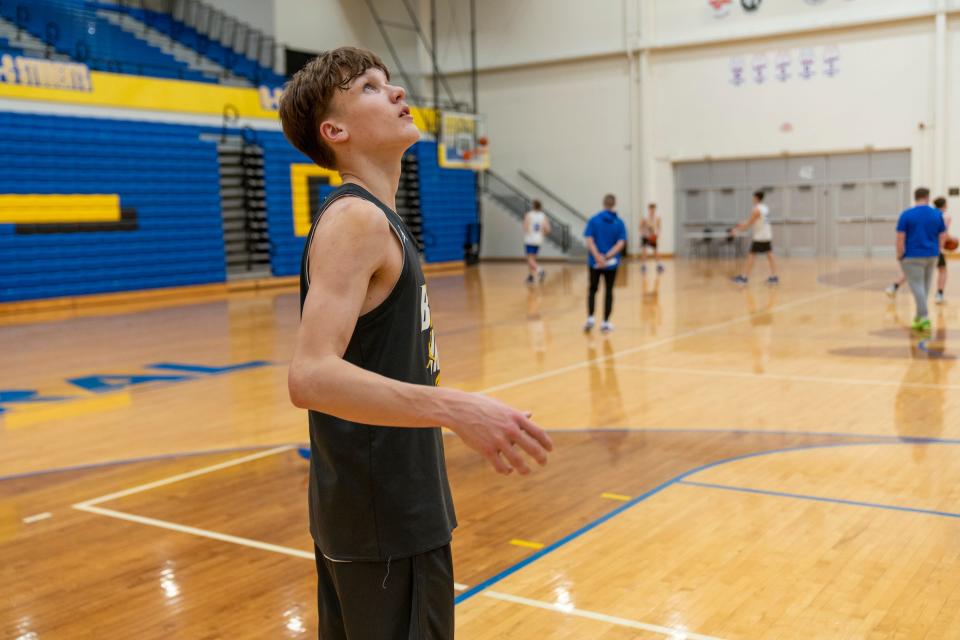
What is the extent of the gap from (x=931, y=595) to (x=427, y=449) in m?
2.79

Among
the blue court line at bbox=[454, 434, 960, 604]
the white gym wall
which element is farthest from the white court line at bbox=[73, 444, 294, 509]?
the white gym wall

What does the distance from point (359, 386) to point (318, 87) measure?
0.71m

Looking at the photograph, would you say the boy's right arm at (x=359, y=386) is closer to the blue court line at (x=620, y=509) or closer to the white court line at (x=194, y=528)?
the blue court line at (x=620, y=509)

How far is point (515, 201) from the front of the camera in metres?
30.8

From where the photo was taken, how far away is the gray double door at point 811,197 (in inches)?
1015

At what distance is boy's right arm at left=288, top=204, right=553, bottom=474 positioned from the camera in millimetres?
1750

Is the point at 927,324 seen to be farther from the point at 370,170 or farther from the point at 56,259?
the point at 56,259

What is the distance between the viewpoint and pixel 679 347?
1120 cm

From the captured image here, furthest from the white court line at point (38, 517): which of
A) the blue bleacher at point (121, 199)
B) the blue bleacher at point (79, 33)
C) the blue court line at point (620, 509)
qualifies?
the blue bleacher at point (79, 33)

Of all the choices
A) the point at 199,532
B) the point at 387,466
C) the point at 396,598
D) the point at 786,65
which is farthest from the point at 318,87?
the point at 786,65

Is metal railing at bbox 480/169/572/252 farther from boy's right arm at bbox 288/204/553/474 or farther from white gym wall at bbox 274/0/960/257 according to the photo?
boy's right arm at bbox 288/204/553/474

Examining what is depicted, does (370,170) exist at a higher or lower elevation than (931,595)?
higher

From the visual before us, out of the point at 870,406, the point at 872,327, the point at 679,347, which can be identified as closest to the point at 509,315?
the point at 679,347

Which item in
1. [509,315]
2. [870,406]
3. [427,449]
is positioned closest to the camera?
[427,449]
